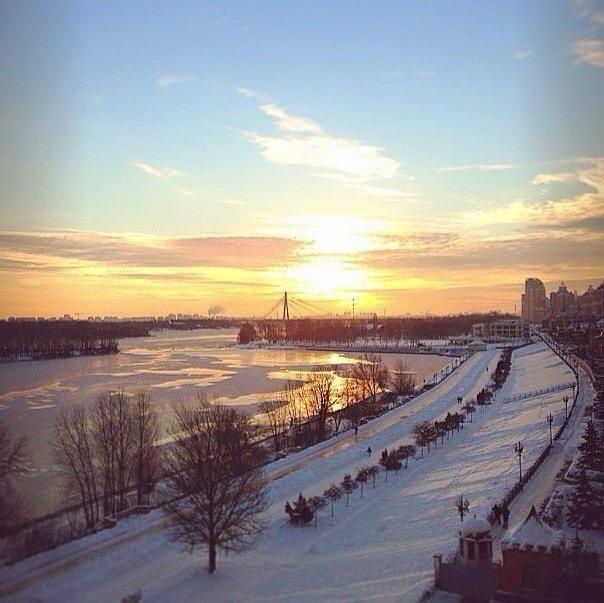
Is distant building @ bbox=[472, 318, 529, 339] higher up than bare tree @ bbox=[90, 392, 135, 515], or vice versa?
distant building @ bbox=[472, 318, 529, 339]

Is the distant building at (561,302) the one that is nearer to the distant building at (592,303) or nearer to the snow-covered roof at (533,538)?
the distant building at (592,303)

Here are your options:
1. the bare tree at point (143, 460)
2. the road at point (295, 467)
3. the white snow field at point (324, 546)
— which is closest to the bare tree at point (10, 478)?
the road at point (295, 467)

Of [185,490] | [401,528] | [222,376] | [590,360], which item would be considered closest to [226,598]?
[185,490]

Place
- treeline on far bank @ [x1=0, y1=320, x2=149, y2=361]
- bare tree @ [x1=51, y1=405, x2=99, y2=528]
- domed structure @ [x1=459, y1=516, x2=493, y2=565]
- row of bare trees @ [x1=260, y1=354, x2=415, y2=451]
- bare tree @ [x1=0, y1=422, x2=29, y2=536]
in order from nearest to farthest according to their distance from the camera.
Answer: domed structure @ [x1=459, y1=516, x2=493, y2=565] < bare tree @ [x1=0, y1=422, x2=29, y2=536] < bare tree @ [x1=51, y1=405, x2=99, y2=528] < row of bare trees @ [x1=260, y1=354, x2=415, y2=451] < treeline on far bank @ [x1=0, y1=320, x2=149, y2=361]

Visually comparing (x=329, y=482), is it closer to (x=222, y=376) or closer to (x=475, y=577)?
(x=475, y=577)

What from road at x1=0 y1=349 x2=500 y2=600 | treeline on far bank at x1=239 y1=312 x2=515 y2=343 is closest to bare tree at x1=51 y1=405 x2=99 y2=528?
road at x1=0 y1=349 x2=500 y2=600

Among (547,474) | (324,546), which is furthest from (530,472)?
(324,546)

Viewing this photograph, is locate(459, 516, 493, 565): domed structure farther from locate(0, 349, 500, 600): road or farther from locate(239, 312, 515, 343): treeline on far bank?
locate(239, 312, 515, 343): treeline on far bank
